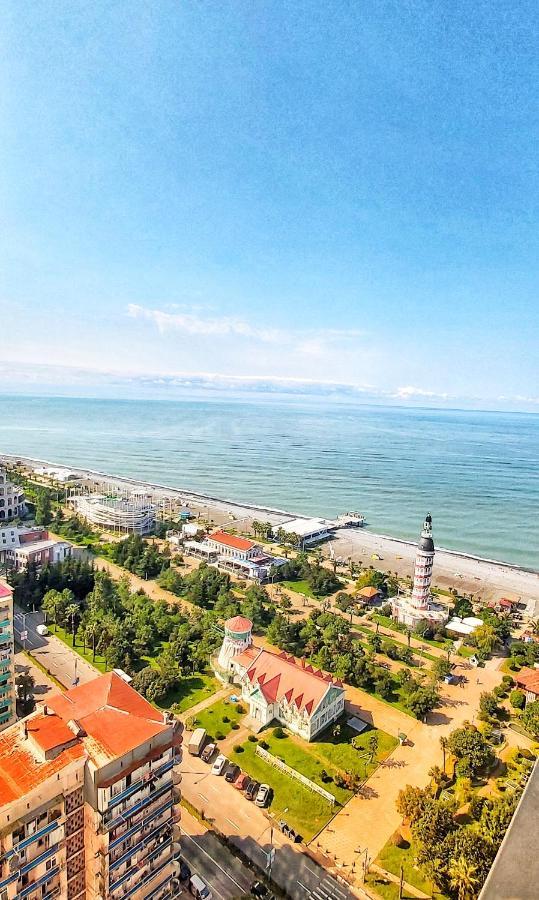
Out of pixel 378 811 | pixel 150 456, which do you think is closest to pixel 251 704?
pixel 378 811

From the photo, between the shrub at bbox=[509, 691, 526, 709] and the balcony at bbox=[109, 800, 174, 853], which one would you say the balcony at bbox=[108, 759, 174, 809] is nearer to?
the balcony at bbox=[109, 800, 174, 853]

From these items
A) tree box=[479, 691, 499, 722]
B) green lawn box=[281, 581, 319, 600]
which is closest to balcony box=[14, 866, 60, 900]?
tree box=[479, 691, 499, 722]

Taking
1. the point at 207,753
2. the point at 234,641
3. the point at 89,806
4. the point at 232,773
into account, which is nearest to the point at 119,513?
the point at 234,641

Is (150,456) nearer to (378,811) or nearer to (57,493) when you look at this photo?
(57,493)

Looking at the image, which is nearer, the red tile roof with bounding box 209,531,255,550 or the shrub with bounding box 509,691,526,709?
the shrub with bounding box 509,691,526,709

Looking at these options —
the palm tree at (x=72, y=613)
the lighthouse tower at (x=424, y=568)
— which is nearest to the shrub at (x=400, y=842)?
the lighthouse tower at (x=424, y=568)

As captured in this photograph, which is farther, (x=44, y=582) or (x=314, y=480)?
(x=314, y=480)

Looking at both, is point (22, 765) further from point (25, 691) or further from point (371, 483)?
point (371, 483)

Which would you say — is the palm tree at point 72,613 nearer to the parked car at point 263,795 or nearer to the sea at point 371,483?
the parked car at point 263,795
